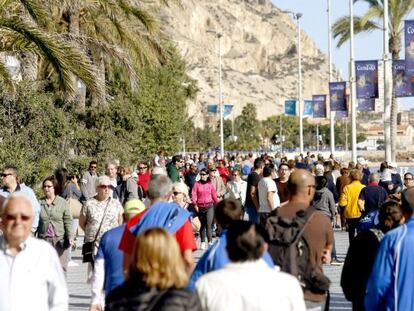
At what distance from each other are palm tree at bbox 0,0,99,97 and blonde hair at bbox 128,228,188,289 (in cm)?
1284

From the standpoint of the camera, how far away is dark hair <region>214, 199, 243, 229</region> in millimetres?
7377

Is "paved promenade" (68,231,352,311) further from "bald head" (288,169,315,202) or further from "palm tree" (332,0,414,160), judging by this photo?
"palm tree" (332,0,414,160)

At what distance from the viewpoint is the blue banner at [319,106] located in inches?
2077

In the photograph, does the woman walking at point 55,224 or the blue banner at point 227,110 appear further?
the blue banner at point 227,110

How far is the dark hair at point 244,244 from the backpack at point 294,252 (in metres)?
1.49

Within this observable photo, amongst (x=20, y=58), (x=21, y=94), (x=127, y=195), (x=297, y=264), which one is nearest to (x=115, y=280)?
(x=297, y=264)

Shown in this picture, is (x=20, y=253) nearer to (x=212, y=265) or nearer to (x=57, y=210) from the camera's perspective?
(x=212, y=265)

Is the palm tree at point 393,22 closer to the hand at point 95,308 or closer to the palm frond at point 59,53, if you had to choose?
the palm frond at point 59,53

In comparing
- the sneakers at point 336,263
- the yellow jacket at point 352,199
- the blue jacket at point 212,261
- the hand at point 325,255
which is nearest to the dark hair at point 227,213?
→ the blue jacket at point 212,261

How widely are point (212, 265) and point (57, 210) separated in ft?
22.3

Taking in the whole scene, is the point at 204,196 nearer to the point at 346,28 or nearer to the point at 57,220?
the point at 57,220

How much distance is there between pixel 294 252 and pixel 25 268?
6.47 feet

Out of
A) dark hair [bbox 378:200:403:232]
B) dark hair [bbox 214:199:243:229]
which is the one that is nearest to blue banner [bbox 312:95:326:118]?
dark hair [bbox 378:200:403:232]

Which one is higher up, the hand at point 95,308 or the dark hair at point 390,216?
the dark hair at point 390,216
